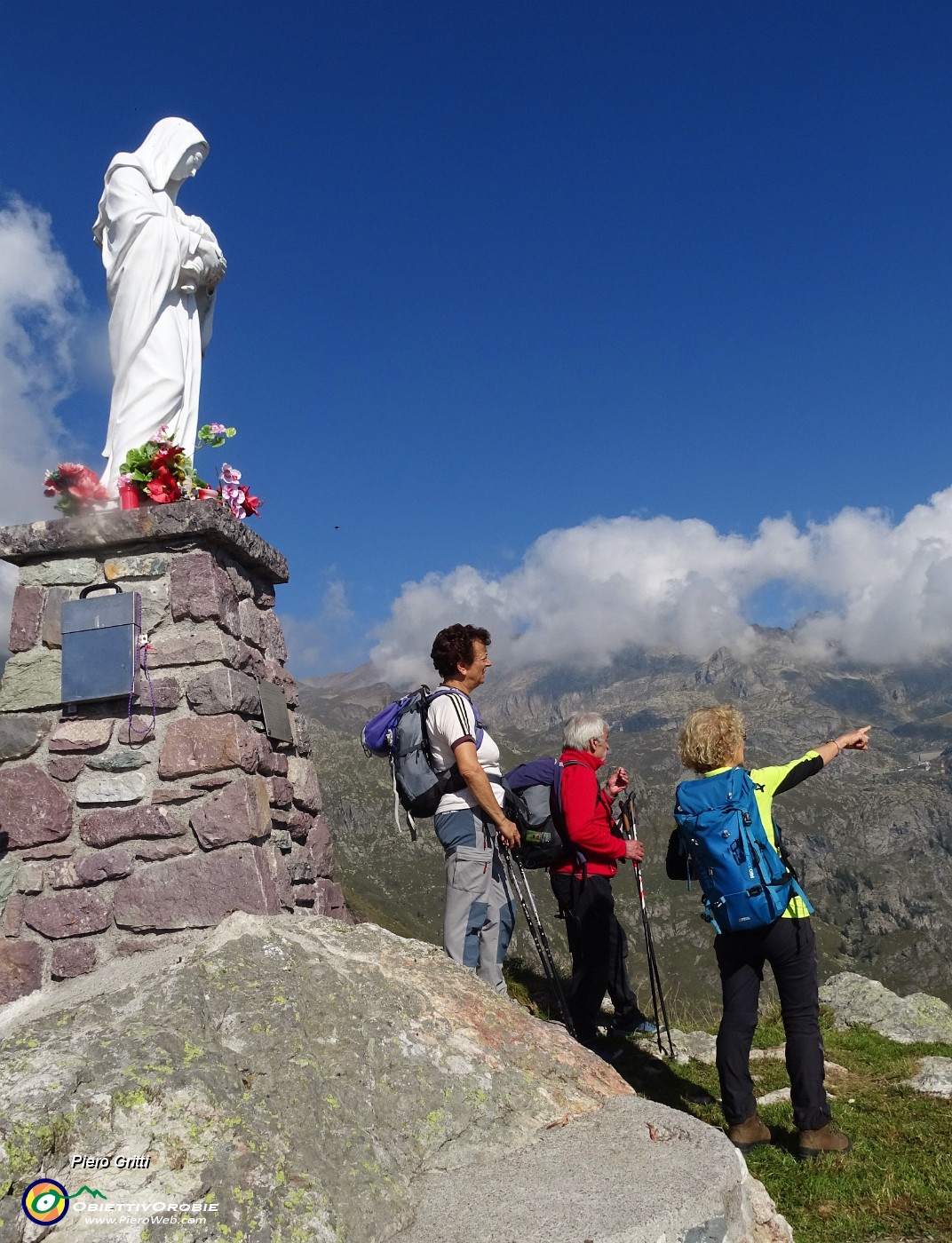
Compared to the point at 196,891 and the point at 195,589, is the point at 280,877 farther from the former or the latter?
the point at 195,589

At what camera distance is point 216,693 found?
22.5 ft

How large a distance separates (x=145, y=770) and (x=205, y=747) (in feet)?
1.66

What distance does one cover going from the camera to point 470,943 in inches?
265

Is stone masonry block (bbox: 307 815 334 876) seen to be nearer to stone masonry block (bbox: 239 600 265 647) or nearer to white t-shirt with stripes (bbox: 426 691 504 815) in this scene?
white t-shirt with stripes (bbox: 426 691 504 815)

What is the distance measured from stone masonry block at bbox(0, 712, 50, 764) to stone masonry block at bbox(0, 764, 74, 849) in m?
0.14

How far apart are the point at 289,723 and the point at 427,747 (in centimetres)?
161

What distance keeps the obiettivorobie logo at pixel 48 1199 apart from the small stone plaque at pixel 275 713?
4.33 m

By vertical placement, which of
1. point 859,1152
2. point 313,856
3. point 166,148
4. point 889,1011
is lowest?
point 889,1011

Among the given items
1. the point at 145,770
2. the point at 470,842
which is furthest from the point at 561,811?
the point at 145,770

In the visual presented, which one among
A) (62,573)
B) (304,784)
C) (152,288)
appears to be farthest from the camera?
(152,288)

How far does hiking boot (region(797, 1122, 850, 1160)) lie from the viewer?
6.13 meters

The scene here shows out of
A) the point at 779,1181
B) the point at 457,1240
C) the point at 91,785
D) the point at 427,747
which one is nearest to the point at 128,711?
the point at 91,785

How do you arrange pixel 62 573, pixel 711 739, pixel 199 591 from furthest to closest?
pixel 62 573 → pixel 199 591 → pixel 711 739

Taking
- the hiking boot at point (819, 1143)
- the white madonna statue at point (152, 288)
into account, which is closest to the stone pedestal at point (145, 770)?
the white madonna statue at point (152, 288)
